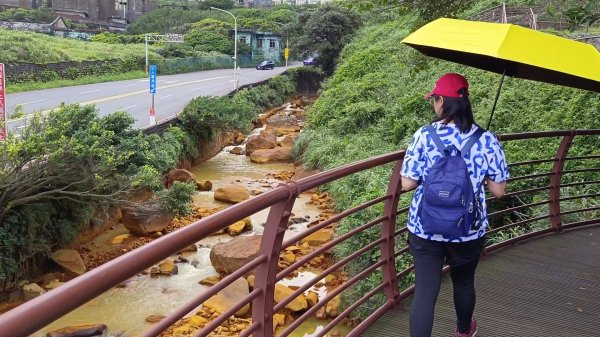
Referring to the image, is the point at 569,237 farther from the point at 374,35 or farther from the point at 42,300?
the point at 374,35

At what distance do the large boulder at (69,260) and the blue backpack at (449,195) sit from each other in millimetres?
9380

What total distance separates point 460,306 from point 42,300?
2523 mm

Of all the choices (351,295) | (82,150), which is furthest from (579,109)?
(82,150)

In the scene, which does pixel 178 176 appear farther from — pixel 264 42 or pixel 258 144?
pixel 264 42

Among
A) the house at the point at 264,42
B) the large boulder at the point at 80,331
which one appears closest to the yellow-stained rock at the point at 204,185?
the large boulder at the point at 80,331

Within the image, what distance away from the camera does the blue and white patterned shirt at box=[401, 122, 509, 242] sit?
269 centimetres

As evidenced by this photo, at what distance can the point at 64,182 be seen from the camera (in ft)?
34.7

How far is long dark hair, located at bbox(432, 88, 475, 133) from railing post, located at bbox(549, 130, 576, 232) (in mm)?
3257

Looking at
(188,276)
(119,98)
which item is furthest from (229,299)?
(119,98)

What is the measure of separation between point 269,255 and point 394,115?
47.3 ft

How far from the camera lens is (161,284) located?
1025 centimetres

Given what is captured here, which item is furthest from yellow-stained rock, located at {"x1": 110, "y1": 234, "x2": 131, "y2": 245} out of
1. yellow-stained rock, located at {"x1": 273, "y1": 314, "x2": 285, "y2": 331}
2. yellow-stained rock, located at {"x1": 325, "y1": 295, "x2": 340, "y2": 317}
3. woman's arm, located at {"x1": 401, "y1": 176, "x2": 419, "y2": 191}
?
woman's arm, located at {"x1": 401, "y1": 176, "x2": 419, "y2": 191}

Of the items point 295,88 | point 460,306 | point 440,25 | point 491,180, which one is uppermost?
point 440,25

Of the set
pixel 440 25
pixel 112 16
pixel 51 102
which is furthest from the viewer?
pixel 112 16
